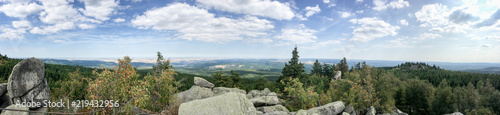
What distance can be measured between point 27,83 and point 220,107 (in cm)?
1292

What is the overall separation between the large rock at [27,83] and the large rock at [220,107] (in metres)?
11.2

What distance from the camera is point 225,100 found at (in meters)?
8.75

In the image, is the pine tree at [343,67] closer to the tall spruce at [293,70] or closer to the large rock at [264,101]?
the tall spruce at [293,70]

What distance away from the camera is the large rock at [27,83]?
11938 millimetres

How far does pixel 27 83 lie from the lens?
480 inches

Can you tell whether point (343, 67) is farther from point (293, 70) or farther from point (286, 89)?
point (286, 89)

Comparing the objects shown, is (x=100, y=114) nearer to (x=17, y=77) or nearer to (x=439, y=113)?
(x=17, y=77)

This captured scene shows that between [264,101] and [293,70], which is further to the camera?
[293,70]

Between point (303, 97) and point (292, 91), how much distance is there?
147 cm

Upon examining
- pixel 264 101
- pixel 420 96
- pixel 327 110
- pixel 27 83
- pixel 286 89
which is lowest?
pixel 420 96

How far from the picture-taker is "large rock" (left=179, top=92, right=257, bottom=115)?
8.25 metres

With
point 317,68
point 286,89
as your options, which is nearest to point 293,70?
point 286,89

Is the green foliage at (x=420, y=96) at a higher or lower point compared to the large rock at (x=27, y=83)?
lower

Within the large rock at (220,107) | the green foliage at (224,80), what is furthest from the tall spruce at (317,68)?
→ the large rock at (220,107)
